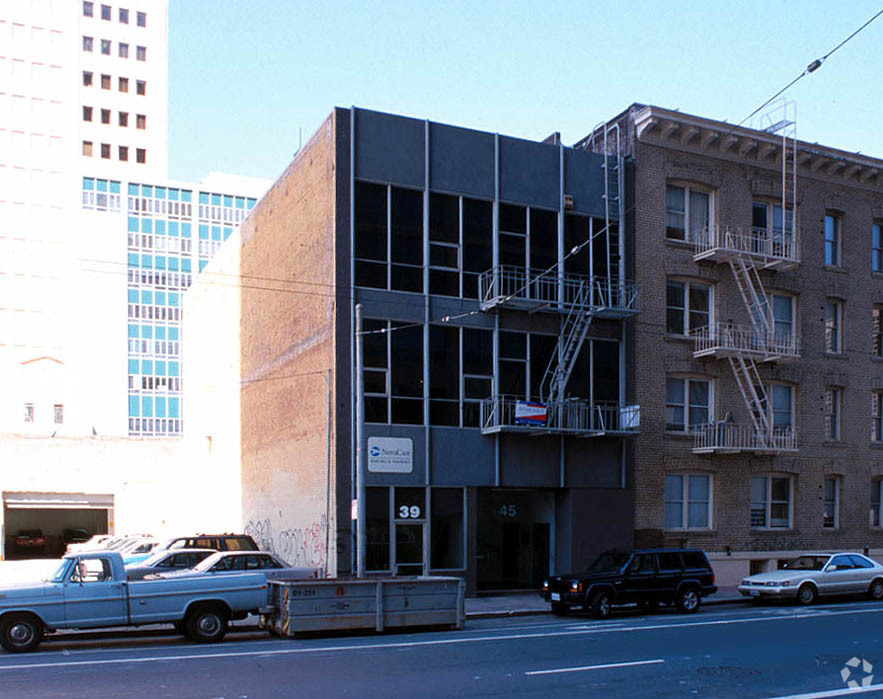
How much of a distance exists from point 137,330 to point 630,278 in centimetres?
6619

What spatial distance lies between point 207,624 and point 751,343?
19902 mm

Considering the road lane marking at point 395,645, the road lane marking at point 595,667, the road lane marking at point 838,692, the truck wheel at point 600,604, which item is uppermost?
the road lane marking at point 838,692

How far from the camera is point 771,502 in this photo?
103 ft

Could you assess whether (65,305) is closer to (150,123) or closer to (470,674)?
(150,123)

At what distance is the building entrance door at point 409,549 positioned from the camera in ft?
85.1

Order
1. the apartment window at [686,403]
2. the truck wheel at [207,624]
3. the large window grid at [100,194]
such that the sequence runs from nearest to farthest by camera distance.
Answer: the truck wheel at [207,624] < the apartment window at [686,403] < the large window grid at [100,194]

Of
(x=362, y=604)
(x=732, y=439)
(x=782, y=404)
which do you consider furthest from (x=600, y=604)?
(x=782, y=404)

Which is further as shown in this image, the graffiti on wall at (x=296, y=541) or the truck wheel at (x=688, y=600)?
the graffiti on wall at (x=296, y=541)

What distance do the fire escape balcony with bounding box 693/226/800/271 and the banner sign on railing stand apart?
7.71 m

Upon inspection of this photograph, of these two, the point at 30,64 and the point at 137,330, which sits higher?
the point at 30,64

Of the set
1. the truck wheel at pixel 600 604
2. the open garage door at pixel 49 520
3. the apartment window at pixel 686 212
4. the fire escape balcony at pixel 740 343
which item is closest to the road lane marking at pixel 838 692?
the truck wheel at pixel 600 604

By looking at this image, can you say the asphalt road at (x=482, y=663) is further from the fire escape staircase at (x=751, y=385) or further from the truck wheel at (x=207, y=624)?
the fire escape staircase at (x=751, y=385)

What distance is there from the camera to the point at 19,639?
1638 cm

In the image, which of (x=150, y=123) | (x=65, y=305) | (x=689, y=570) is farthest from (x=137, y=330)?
(x=689, y=570)
